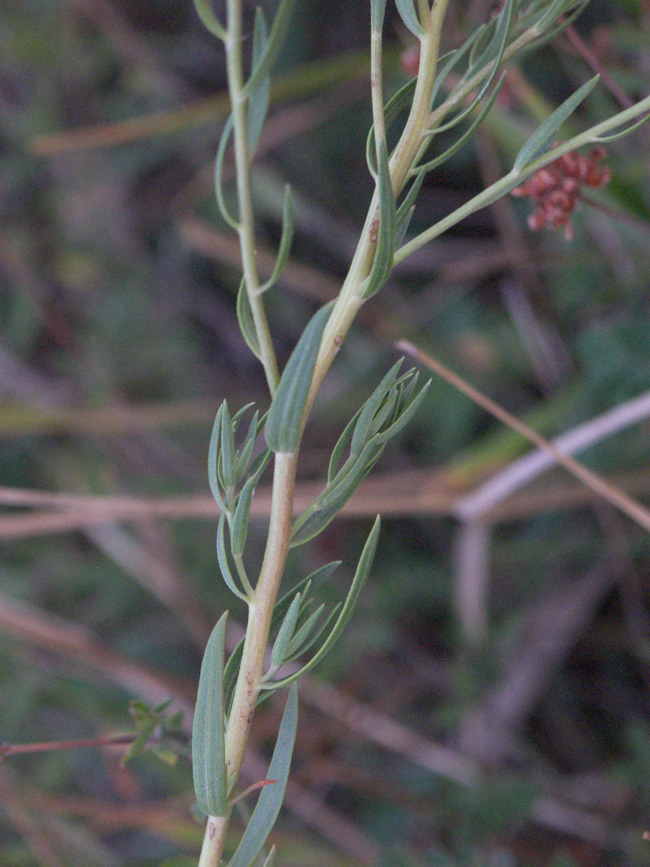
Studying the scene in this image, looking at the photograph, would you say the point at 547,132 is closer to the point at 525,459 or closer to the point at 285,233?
the point at 285,233

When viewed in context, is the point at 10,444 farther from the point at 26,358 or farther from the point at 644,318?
the point at 644,318

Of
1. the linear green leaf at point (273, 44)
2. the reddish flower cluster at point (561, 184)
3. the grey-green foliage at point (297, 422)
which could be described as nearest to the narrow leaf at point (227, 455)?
the grey-green foliage at point (297, 422)

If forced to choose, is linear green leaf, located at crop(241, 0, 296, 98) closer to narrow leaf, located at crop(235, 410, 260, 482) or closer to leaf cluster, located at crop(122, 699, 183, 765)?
narrow leaf, located at crop(235, 410, 260, 482)

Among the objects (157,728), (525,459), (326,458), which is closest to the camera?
(157,728)

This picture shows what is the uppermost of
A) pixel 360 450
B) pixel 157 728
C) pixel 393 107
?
pixel 393 107

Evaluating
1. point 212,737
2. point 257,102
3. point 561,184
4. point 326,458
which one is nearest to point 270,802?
point 212,737

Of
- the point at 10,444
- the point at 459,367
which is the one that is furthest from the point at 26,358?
the point at 459,367
